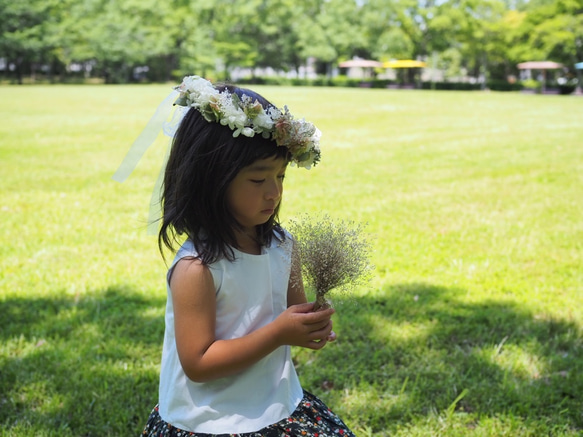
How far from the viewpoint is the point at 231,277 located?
1701 mm

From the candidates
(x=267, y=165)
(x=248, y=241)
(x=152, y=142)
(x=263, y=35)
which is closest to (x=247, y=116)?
(x=267, y=165)

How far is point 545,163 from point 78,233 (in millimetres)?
7060

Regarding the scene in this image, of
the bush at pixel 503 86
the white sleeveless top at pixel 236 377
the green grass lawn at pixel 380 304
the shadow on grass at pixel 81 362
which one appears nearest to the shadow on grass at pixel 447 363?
the green grass lawn at pixel 380 304

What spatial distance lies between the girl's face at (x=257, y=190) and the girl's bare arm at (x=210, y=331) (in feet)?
0.66

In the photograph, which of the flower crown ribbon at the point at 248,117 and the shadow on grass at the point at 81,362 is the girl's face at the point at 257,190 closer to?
the flower crown ribbon at the point at 248,117

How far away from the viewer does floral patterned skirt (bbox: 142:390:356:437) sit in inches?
69.2

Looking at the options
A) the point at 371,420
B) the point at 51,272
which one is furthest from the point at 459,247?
the point at 51,272

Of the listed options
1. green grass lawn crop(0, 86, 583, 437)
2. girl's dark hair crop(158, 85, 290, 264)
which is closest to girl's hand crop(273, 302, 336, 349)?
green grass lawn crop(0, 86, 583, 437)

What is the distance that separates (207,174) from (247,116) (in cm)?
19

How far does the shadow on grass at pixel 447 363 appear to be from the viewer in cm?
285

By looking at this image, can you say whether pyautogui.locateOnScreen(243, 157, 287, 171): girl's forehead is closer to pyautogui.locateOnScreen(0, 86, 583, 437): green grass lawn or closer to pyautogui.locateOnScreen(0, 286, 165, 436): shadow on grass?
pyautogui.locateOnScreen(0, 86, 583, 437): green grass lawn

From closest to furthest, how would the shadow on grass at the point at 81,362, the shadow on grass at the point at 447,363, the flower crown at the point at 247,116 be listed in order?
the flower crown at the point at 247,116
the shadow on grass at the point at 81,362
the shadow on grass at the point at 447,363

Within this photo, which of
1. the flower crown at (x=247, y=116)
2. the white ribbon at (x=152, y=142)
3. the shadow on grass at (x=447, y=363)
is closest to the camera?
the flower crown at (x=247, y=116)

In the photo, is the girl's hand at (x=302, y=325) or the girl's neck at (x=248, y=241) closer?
the girl's hand at (x=302, y=325)
